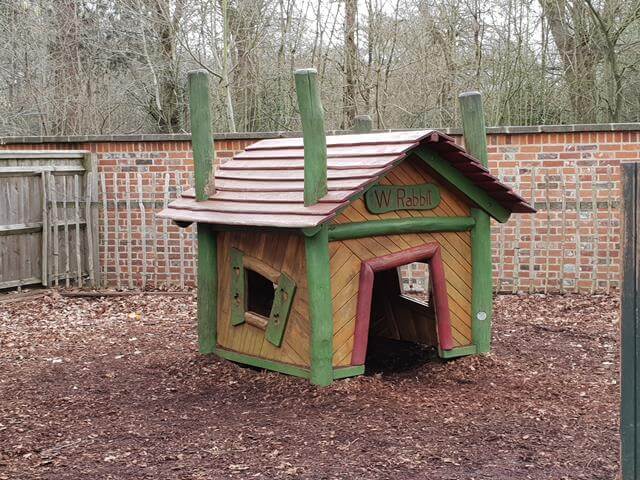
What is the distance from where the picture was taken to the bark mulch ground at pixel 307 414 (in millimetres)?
4336

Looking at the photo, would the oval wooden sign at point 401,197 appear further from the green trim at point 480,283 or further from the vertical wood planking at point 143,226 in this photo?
the vertical wood planking at point 143,226

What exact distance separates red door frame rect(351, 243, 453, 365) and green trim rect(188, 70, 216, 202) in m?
1.47

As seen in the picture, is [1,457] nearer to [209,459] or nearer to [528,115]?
[209,459]

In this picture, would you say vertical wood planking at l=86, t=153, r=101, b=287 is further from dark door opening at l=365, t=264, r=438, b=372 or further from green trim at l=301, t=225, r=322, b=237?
green trim at l=301, t=225, r=322, b=237

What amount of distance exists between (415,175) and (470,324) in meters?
1.16

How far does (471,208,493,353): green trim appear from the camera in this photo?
6184 millimetres

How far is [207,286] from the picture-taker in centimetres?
646

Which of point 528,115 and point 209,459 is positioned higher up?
point 528,115

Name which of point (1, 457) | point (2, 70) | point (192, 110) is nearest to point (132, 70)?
point (2, 70)

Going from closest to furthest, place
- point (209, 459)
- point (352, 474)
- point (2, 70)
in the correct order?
point (352, 474), point (209, 459), point (2, 70)

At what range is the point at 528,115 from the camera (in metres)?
13.1

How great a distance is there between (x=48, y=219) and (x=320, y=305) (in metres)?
5.79

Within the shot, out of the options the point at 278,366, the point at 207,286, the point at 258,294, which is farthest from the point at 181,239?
the point at 278,366

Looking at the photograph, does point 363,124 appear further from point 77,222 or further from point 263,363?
point 77,222
